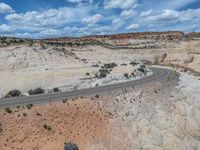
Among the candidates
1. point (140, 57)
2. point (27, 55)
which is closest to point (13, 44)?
point (27, 55)

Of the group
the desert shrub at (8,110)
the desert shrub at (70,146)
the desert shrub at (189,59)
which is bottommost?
the desert shrub at (189,59)

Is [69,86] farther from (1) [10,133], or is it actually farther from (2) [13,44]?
(2) [13,44]

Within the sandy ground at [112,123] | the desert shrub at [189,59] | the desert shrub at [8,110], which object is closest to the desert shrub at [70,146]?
the sandy ground at [112,123]

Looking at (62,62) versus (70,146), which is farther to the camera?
(62,62)

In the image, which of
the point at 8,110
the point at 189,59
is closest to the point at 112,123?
Answer: the point at 8,110

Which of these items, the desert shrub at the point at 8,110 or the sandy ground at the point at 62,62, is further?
the sandy ground at the point at 62,62

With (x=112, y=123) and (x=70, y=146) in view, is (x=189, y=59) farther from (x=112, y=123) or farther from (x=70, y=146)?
(x=70, y=146)

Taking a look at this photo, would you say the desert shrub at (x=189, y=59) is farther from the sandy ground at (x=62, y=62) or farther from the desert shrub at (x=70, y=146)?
the desert shrub at (x=70, y=146)

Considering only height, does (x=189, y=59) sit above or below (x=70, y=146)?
below
